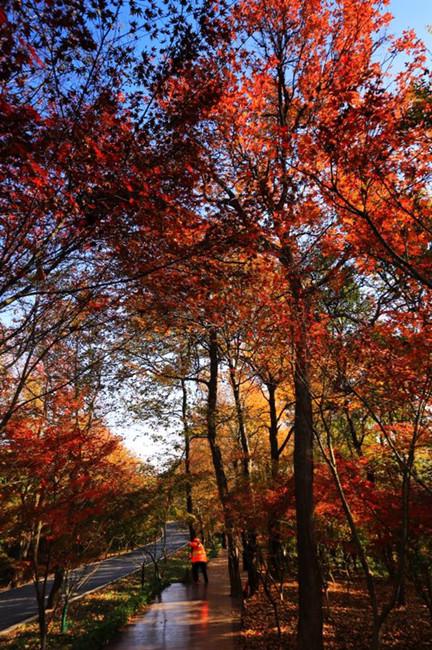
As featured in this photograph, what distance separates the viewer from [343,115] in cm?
474

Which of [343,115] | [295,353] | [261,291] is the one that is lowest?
[295,353]

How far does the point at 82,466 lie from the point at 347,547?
607 cm

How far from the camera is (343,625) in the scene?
→ 28.1 feet

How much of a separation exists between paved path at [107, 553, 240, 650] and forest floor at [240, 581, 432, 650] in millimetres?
385

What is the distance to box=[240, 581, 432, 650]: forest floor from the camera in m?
7.26

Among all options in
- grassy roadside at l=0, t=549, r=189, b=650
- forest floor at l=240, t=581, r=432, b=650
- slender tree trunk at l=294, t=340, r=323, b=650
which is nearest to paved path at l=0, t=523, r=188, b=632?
grassy roadside at l=0, t=549, r=189, b=650

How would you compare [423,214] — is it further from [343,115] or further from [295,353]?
[295,353]

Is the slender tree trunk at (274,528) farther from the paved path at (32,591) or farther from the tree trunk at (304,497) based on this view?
the paved path at (32,591)

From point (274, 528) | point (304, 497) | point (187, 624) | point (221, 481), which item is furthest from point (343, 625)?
point (221, 481)

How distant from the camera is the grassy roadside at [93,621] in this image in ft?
25.6

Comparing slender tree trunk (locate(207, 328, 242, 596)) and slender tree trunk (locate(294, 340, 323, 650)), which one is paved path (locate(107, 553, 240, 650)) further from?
slender tree trunk (locate(294, 340, 323, 650))

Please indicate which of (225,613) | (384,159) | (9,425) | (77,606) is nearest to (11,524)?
(9,425)

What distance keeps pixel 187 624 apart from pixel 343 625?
316 cm

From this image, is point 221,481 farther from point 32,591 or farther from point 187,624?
point 32,591
